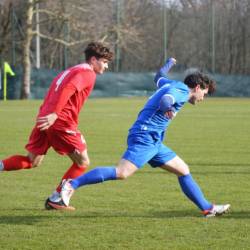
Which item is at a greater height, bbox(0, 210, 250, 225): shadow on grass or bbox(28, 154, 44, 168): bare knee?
bbox(28, 154, 44, 168): bare knee

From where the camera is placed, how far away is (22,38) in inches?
1727

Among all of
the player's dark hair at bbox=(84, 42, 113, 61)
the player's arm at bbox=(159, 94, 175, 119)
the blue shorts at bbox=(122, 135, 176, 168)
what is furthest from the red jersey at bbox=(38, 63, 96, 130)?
the player's arm at bbox=(159, 94, 175, 119)

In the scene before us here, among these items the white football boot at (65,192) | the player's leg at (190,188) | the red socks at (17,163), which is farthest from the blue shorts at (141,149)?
the red socks at (17,163)

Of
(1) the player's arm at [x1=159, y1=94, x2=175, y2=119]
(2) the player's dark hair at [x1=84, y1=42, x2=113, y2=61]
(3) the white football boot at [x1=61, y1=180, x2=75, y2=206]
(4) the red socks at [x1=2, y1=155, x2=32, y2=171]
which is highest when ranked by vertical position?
(2) the player's dark hair at [x1=84, y1=42, x2=113, y2=61]

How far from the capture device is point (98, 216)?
7.07 metres

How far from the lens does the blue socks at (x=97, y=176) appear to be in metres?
6.75

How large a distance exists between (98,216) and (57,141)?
865 mm

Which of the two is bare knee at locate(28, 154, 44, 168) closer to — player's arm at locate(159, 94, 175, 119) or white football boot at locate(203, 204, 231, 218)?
player's arm at locate(159, 94, 175, 119)

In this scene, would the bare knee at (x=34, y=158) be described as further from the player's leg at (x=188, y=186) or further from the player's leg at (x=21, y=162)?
the player's leg at (x=188, y=186)

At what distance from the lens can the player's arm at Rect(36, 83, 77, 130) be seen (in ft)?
22.8

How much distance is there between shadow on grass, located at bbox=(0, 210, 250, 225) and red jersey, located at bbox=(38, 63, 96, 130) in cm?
86

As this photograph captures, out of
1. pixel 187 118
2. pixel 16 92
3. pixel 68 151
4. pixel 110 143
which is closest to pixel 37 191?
pixel 68 151

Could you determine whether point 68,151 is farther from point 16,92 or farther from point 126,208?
point 16,92

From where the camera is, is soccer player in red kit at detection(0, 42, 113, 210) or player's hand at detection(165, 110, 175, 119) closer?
player's hand at detection(165, 110, 175, 119)
